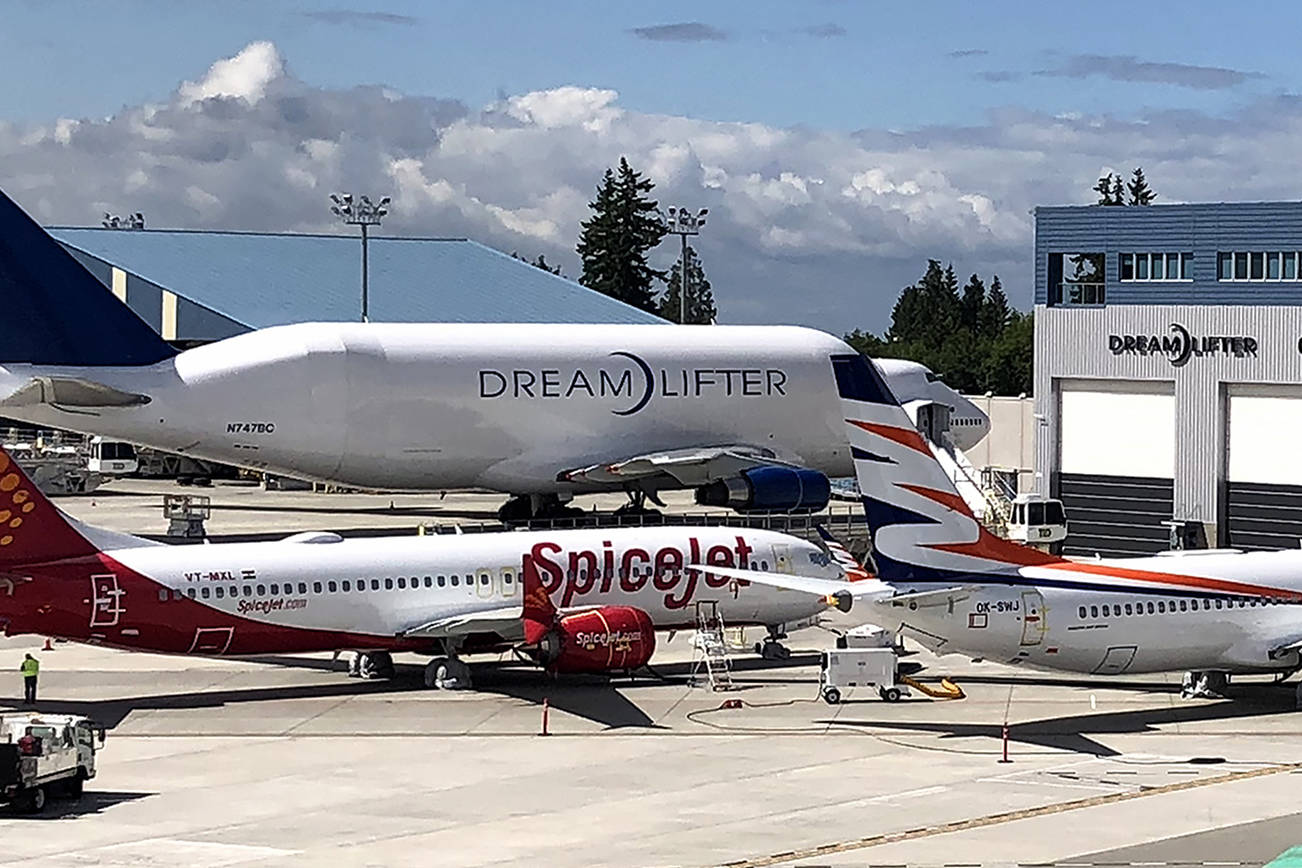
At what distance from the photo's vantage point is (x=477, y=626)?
4394cm

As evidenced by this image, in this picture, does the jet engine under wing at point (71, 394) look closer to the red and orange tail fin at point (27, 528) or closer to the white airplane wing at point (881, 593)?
the red and orange tail fin at point (27, 528)

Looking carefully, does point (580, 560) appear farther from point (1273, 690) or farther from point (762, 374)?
point (762, 374)

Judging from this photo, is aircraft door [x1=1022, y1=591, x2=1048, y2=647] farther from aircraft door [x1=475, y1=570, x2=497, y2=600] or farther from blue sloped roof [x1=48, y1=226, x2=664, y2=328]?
blue sloped roof [x1=48, y1=226, x2=664, y2=328]

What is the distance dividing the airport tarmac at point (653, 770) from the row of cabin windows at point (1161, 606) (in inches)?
78.4

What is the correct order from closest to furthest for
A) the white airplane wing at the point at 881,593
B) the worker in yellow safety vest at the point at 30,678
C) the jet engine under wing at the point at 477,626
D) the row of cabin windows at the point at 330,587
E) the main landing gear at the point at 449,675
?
the white airplane wing at the point at 881,593 → the worker in yellow safety vest at the point at 30,678 → the row of cabin windows at the point at 330,587 → the jet engine under wing at the point at 477,626 → the main landing gear at the point at 449,675

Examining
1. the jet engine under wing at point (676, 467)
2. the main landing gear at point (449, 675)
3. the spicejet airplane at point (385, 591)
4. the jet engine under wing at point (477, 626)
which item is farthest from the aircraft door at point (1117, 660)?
the jet engine under wing at point (676, 467)

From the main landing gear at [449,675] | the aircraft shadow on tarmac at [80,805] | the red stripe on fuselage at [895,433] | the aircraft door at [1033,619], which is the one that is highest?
the red stripe on fuselage at [895,433]

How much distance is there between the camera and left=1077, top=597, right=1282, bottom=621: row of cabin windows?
40.5 m

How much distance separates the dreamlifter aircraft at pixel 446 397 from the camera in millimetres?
62062

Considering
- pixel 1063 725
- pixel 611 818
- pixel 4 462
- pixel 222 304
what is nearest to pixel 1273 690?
pixel 1063 725

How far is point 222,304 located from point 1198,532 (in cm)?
5702

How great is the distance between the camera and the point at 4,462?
41.0m

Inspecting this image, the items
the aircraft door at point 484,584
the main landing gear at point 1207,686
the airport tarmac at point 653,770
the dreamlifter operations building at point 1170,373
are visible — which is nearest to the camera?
the airport tarmac at point 653,770

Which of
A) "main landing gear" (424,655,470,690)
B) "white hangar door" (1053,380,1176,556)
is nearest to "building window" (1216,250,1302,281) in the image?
"white hangar door" (1053,380,1176,556)
